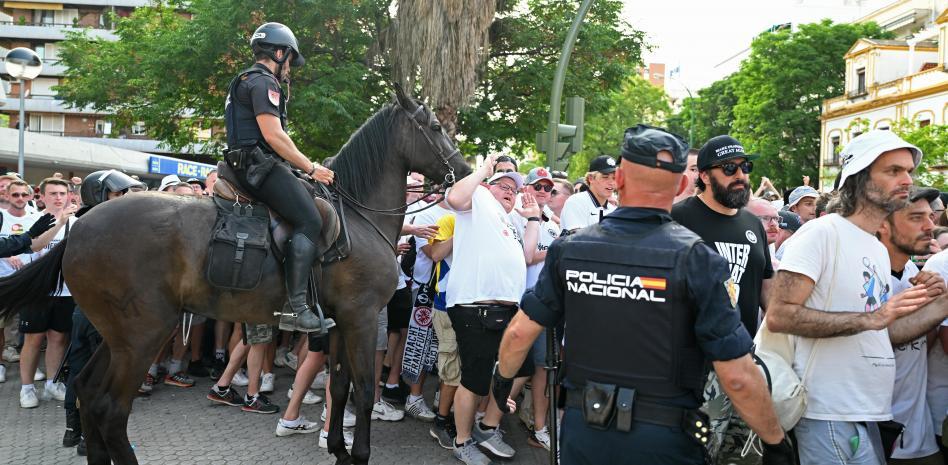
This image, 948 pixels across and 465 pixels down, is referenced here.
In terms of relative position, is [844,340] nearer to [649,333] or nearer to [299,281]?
[649,333]

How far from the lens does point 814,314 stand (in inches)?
125

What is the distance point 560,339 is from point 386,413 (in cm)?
271

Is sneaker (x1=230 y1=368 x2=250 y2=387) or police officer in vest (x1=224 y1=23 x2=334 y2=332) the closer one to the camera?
police officer in vest (x1=224 y1=23 x2=334 y2=332)

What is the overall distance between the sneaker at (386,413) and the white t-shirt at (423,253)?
49.1 inches

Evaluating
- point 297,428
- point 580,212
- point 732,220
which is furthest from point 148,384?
point 732,220

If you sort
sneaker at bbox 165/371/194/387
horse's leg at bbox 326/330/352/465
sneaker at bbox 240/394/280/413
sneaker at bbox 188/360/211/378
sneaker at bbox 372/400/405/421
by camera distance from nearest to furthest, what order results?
horse's leg at bbox 326/330/352/465, sneaker at bbox 372/400/405/421, sneaker at bbox 240/394/280/413, sneaker at bbox 165/371/194/387, sneaker at bbox 188/360/211/378

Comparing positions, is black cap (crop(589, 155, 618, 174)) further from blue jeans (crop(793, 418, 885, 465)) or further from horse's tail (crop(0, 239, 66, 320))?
horse's tail (crop(0, 239, 66, 320))

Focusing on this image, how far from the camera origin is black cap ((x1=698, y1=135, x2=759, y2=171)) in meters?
4.45

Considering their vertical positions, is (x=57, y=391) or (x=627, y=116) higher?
(x=627, y=116)

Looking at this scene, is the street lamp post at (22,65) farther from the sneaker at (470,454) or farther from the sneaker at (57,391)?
the sneaker at (470,454)

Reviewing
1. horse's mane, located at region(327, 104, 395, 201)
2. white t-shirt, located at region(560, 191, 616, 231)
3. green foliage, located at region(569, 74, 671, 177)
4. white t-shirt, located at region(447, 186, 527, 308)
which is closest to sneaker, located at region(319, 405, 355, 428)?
white t-shirt, located at region(447, 186, 527, 308)

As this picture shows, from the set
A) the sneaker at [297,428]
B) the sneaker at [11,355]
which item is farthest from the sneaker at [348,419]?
the sneaker at [11,355]

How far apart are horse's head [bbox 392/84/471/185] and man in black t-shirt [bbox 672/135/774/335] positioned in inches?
79.4

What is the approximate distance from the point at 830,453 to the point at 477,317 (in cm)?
296
